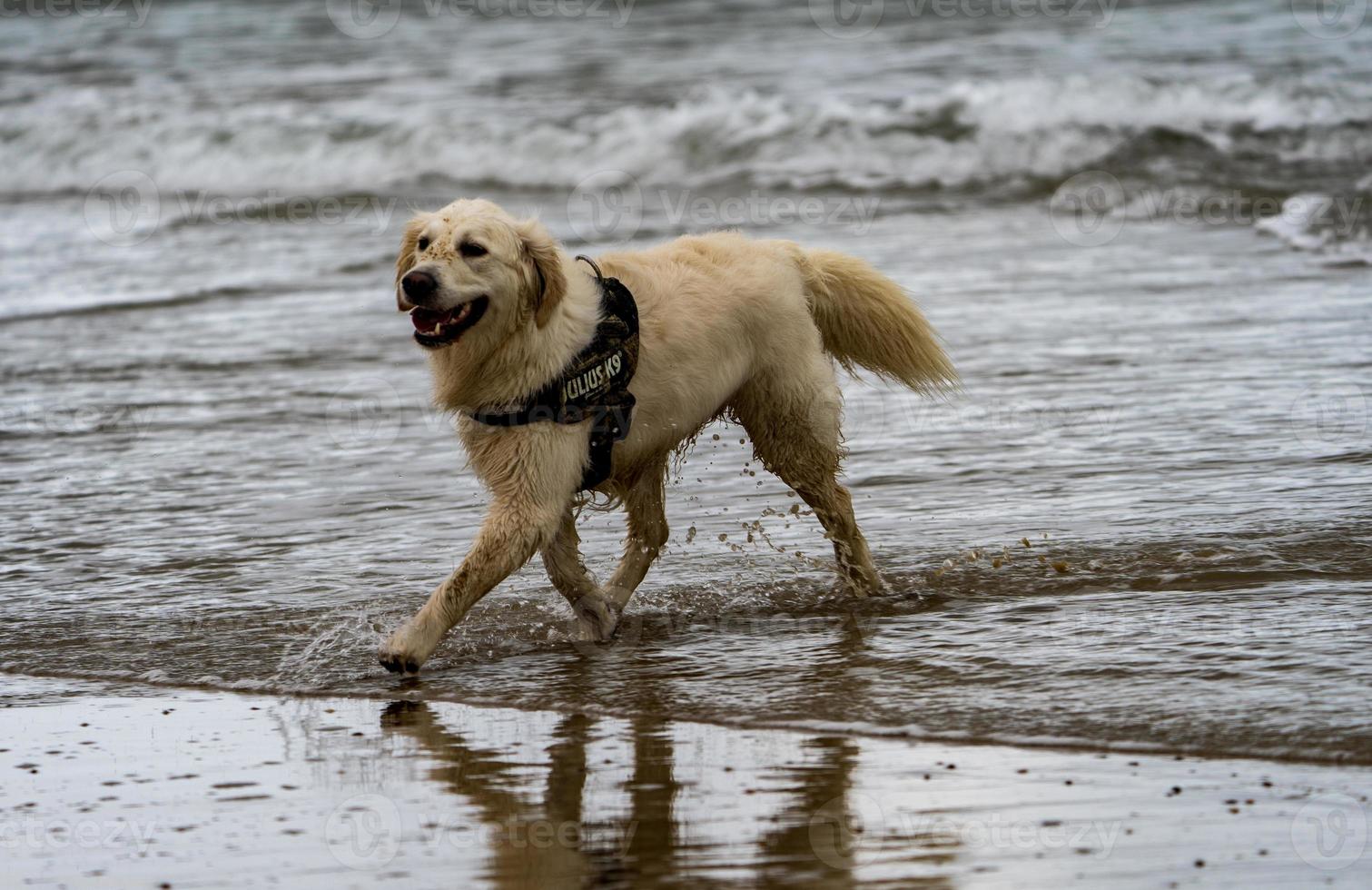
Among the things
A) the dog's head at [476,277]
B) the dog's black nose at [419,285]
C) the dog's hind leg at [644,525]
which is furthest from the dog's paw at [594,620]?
the dog's black nose at [419,285]

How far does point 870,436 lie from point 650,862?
15.0ft

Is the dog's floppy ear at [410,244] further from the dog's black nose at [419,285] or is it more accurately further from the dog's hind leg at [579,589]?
the dog's hind leg at [579,589]

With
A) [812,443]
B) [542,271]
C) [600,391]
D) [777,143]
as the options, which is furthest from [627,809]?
[777,143]

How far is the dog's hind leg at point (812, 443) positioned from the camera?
588cm

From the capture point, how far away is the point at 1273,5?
2288cm

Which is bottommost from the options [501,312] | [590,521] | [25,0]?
[590,521]

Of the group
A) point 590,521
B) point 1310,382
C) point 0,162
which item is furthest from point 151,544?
point 0,162

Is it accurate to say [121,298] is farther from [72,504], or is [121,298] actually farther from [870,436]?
[870,436]

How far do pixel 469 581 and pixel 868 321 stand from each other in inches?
75.2

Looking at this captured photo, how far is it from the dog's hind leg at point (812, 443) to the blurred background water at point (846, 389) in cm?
16

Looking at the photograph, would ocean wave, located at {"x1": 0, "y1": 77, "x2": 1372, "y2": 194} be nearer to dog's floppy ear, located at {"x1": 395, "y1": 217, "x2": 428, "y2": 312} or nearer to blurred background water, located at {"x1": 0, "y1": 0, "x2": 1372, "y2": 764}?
blurred background water, located at {"x1": 0, "y1": 0, "x2": 1372, "y2": 764}

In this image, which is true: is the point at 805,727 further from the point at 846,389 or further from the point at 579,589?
the point at 846,389

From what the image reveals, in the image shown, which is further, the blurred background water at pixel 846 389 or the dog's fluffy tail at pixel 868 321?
the dog's fluffy tail at pixel 868 321

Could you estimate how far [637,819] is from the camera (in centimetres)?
387
